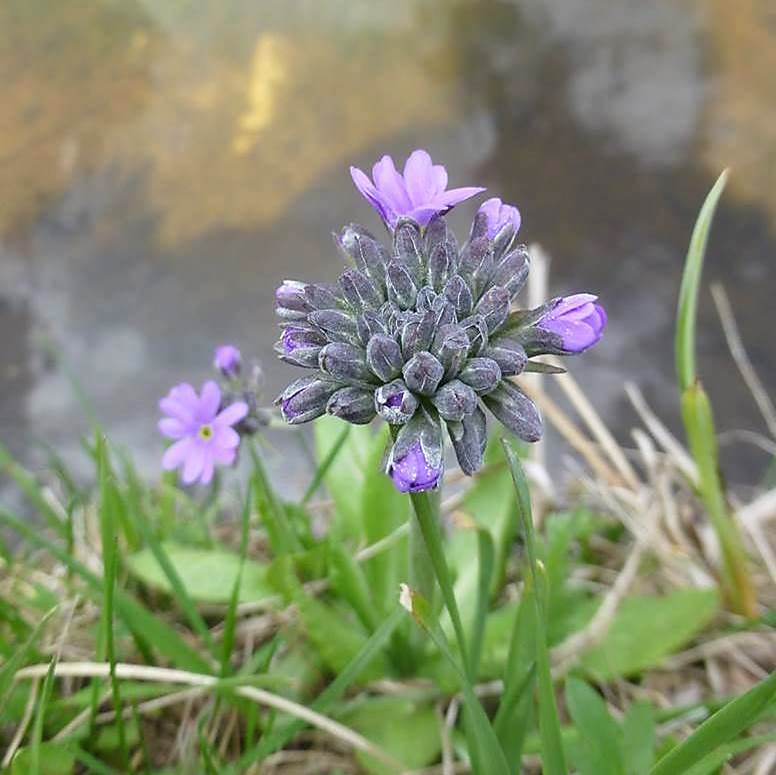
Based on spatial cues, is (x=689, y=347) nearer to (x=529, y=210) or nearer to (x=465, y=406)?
(x=465, y=406)

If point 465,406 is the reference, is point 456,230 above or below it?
above

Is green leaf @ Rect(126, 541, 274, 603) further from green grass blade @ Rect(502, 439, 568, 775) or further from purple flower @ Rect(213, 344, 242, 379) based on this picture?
green grass blade @ Rect(502, 439, 568, 775)

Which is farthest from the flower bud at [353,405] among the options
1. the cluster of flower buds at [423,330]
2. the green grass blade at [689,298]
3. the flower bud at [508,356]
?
the green grass blade at [689,298]

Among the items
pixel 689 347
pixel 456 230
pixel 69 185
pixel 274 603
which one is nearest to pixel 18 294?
pixel 69 185

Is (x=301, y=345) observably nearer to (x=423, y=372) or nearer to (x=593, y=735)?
(x=423, y=372)

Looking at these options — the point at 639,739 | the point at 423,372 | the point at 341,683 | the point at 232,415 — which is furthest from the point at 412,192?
the point at 639,739

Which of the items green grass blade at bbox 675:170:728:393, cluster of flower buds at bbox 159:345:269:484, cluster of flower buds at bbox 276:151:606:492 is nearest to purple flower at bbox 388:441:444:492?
cluster of flower buds at bbox 276:151:606:492

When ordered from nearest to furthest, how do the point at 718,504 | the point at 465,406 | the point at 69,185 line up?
the point at 465,406
the point at 718,504
the point at 69,185

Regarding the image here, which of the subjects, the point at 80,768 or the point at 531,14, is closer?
the point at 80,768
